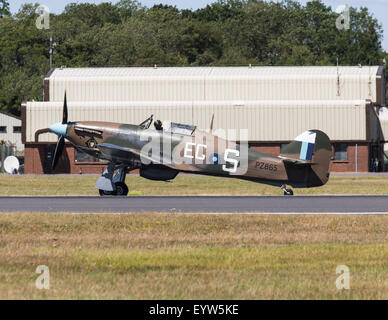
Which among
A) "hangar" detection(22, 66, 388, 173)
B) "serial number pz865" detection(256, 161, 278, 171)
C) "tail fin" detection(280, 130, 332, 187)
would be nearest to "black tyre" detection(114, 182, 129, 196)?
"serial number pz865" detection(256, 161, 278, 171)

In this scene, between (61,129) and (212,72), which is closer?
(61,129)

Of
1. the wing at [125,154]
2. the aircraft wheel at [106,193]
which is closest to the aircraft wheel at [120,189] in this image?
the aircraft wheel at [106,193]

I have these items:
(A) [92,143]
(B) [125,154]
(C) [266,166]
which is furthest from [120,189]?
(C) [266,166]

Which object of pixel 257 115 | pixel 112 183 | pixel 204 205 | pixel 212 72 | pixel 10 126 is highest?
pixel 212 72

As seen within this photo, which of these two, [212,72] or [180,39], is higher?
[180,39]

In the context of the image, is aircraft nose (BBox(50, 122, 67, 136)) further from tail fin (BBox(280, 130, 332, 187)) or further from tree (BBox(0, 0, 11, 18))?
tree (BBox(0, 0, 11, 18))

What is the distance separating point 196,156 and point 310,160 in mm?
4173

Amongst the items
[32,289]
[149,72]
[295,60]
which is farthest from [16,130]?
[32,289]

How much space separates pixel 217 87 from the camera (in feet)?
231

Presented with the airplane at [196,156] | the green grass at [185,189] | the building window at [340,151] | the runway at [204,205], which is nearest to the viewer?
the runway at [204,205]

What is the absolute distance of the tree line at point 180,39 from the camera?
11706 cm

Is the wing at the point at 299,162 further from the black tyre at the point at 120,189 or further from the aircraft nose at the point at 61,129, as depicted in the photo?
the aircraft nose at the point at 61,129

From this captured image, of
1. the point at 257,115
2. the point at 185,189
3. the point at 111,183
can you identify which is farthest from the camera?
the point at 257,115

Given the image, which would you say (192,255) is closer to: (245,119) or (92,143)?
(92,143)
